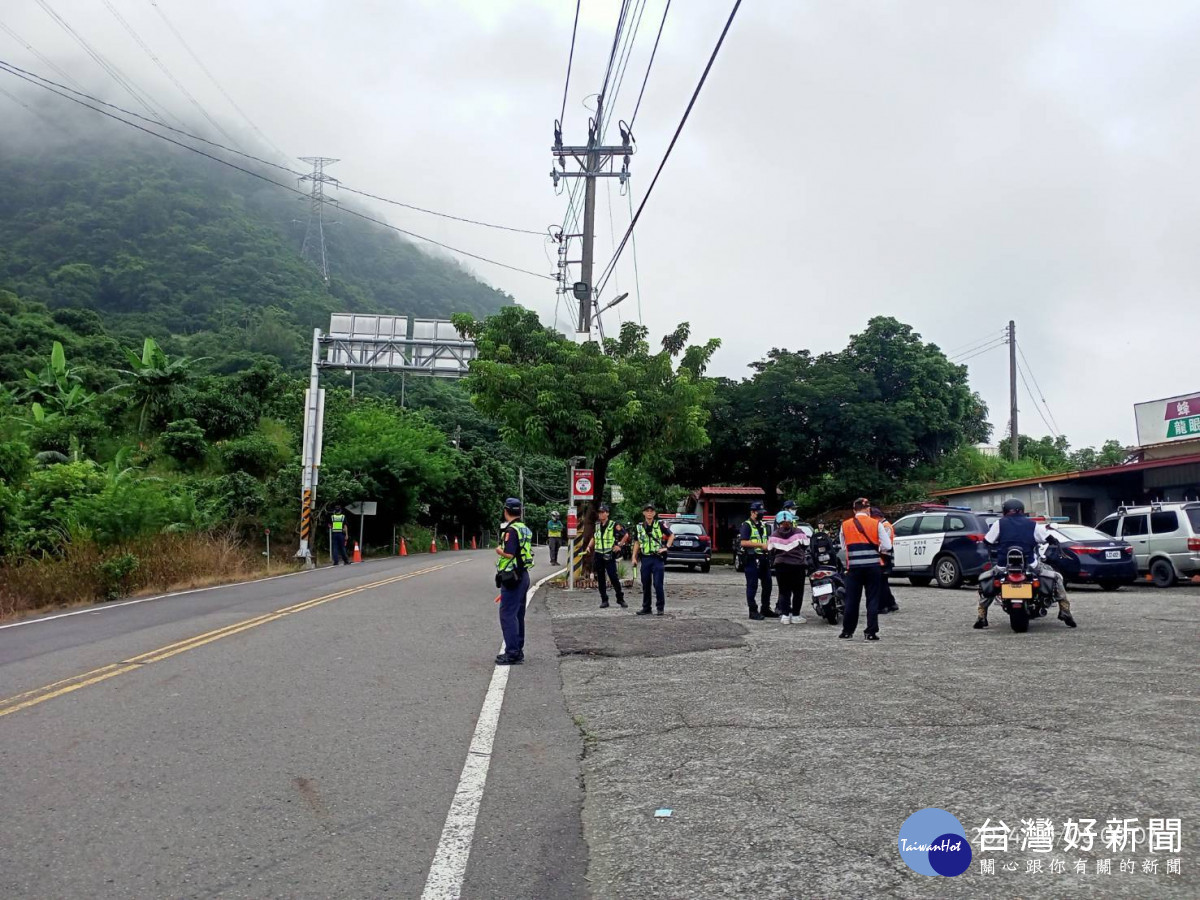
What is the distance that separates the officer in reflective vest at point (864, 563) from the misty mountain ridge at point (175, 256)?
58.6 metres

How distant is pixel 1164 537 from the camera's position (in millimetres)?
19578

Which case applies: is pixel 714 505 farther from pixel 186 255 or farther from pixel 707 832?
pixel 186 255

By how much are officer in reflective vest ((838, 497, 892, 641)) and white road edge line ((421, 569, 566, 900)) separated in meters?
5.24

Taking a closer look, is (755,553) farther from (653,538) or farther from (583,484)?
(583,484)

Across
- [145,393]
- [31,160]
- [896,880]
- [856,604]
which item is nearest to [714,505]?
[145,393]

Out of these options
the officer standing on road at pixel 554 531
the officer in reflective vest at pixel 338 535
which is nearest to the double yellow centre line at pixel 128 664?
the officer standing on road at pixel 554 531

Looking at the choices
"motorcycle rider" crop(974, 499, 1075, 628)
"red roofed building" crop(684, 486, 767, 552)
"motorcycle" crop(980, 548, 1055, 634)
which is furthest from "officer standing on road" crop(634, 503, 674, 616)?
"red roofed building" crop(684, 486, 767, 552)

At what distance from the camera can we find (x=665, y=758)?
19.5 ft

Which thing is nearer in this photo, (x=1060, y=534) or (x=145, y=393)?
(x=1060, y=534)

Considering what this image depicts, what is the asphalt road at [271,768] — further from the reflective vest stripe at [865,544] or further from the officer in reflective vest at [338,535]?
the officer in reflective vest at [338,535]

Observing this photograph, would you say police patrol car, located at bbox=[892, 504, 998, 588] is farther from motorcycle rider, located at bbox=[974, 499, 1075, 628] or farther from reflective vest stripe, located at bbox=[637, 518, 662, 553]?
reflective vest stripe, located at bbox=[637, 518, 662, 553]

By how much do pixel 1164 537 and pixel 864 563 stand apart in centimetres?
1185

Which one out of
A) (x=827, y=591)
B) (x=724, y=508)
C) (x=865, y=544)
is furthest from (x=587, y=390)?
(x=724, y=508)

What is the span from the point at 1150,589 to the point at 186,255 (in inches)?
3459
